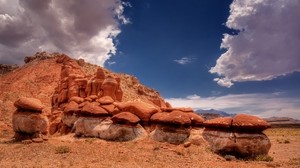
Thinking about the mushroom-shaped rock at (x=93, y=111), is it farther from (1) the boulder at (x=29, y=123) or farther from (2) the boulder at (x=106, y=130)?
(1) the boulder at (x=29, y=123)

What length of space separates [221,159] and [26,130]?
50.8ft

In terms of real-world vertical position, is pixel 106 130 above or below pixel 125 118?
below

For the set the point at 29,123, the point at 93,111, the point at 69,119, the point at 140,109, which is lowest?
the point at 29,123

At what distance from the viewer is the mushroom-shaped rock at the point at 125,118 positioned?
23.3 metres

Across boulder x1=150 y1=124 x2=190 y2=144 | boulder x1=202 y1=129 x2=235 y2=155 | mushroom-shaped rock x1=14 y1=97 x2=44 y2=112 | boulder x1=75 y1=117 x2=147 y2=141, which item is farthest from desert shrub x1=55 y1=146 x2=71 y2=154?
boulder x1=202 y1=129 x2=235 y2=155

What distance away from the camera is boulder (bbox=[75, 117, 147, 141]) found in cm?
2319

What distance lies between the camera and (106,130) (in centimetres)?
2398

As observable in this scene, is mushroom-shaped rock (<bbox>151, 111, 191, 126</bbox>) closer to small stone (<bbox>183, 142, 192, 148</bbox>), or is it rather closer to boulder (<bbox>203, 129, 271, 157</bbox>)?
small stone (<bbox>183, 142, 192, 148</bbox>)

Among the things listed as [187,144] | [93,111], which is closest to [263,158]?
[187,144]

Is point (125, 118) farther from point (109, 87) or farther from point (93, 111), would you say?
point (109, 87)

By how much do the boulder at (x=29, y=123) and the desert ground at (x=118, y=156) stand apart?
163cm

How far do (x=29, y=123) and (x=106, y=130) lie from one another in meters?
6.21

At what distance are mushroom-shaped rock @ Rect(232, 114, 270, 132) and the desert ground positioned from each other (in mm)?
2095

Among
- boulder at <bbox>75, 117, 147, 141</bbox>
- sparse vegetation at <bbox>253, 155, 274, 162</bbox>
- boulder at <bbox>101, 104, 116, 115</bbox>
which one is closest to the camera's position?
sparse vegetation at <bbox>253, 155, 274, 162</bbox>
